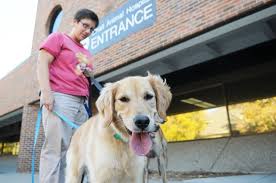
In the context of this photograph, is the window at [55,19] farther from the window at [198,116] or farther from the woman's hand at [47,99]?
the woman's hand at [47,99]

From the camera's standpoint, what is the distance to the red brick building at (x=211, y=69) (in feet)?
21.0

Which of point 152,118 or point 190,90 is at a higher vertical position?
point 190,90

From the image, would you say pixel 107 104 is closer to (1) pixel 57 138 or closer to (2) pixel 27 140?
(1) pixel 57 138

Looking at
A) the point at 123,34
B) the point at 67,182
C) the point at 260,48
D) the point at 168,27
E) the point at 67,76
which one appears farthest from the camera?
the point at 123,34

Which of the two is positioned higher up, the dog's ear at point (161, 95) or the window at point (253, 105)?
the window at point (253, 105)

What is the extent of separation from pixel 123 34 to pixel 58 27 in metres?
5.20

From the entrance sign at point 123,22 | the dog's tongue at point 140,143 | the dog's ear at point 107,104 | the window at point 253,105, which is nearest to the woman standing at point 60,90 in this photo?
the dog's ear at point 107,104

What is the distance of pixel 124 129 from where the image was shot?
2.57 m

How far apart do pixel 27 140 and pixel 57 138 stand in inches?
432

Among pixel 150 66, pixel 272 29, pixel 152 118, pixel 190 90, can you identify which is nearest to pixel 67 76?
pixel 152 118

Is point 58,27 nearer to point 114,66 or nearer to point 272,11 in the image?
point 114,66

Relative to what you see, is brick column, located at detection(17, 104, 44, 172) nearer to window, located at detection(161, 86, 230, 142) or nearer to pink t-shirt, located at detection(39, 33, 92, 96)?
window, located at detection(161, 86, 230, 142)

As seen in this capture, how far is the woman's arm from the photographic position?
312 cm

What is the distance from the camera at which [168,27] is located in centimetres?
764
